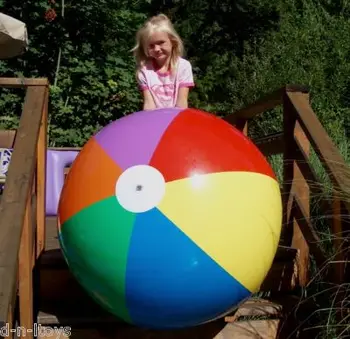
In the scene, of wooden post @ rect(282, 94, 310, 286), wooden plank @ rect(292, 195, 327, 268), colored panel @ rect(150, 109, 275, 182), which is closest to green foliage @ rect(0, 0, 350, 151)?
wooden post @ rect(282, 94, 310, 286)

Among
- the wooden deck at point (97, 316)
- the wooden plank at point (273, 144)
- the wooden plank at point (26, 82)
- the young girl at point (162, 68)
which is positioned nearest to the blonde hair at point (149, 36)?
the young girl at point (162, 68)

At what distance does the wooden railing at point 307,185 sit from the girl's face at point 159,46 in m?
0.75

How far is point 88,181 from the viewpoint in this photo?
2.65m

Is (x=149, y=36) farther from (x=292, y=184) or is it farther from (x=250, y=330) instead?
(x=250, y=330)

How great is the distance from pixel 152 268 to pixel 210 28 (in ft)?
33.6

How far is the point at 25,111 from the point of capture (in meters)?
3.41

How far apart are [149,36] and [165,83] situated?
Answer: 0.31 metres

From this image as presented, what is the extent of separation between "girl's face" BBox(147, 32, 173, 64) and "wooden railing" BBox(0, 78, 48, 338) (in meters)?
0.68

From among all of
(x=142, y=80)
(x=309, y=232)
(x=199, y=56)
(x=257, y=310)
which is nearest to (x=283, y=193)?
(x=309, y=232)

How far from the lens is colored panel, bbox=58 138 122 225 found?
102 inches

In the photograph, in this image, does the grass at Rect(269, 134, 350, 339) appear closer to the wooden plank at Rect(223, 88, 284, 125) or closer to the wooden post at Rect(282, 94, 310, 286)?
the wooden post at Rect(282, 94, 310, 286)

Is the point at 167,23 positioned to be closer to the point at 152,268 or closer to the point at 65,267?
the point at 65,267

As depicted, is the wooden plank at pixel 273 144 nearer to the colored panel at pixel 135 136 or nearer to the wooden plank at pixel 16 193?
the wooden plank at pixel 16 193

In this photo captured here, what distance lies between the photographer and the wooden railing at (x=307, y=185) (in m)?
3.18
